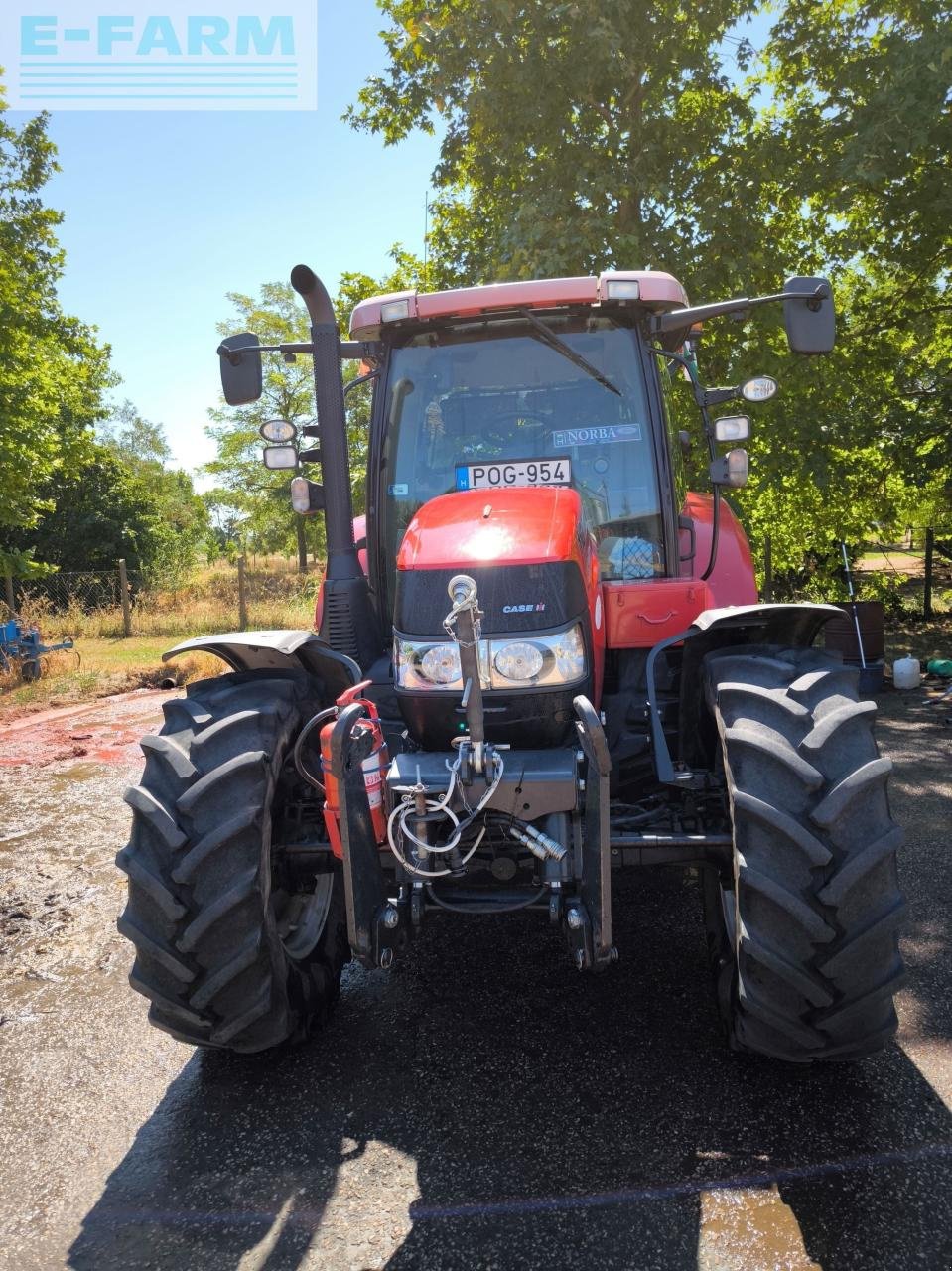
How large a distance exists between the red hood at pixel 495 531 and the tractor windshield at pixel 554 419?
454mm

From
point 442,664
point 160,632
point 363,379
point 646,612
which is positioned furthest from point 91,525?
point 442,664

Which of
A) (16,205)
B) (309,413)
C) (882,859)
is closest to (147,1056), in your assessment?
(882,859)

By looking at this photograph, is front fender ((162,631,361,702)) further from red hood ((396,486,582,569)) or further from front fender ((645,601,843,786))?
front fender ((645,601,843,786))

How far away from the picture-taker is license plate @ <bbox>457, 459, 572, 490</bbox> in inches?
142

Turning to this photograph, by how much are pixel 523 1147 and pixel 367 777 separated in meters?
1.08

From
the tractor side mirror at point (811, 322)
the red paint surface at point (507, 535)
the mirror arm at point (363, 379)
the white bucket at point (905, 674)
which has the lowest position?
the white bucket at point (905, 674)

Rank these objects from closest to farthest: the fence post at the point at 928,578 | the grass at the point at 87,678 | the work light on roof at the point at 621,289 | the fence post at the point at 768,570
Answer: the work light on roof at the point at 621,289
the grass at the point at 87,678
the fence post at the point at 768,570
the fence post at the point at 928,578

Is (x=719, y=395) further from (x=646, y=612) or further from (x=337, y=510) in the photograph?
(x=337, y=510)

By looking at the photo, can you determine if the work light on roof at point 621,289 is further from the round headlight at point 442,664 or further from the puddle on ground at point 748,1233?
the puddle on ground at point 748,1233

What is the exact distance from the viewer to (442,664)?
274cm

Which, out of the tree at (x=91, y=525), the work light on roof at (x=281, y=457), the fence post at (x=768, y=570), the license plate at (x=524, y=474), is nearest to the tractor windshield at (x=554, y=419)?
the license plate at (x=524, y=474)

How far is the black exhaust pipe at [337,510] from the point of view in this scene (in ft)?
11.1

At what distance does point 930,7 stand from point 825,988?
8.98 metres

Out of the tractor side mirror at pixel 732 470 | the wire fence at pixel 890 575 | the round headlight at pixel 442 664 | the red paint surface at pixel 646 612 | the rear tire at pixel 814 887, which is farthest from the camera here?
the wire fence at pixel 890 575
